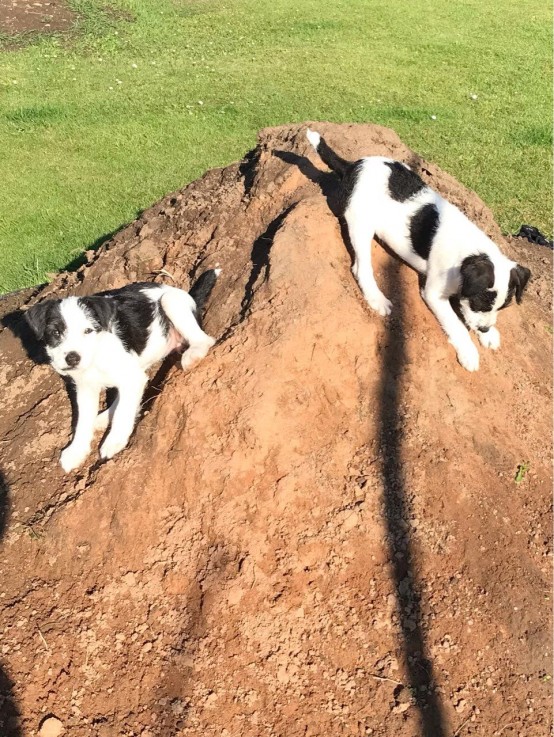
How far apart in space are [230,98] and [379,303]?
35.6ft

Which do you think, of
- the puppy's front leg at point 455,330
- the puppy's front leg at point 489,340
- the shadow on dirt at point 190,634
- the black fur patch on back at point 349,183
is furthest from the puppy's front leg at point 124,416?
the puppy's front leg at point 489,340

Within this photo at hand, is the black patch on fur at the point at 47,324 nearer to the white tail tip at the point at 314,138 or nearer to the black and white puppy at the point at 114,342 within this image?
the black and white puppy at the point at 114,342

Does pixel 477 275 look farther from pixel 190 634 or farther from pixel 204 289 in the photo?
pixel 190 634

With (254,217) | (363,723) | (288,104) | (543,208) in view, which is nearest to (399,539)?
(363,723)

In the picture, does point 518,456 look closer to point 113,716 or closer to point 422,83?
point 113,716

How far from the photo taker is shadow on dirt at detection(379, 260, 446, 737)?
12.0 ft

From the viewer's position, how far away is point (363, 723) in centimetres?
356

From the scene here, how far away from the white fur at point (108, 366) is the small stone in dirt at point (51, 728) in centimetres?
164

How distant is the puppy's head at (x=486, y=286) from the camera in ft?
15.0

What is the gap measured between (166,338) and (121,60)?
43.3 feet

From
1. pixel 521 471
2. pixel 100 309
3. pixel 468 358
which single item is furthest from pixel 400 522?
pixel 100 309

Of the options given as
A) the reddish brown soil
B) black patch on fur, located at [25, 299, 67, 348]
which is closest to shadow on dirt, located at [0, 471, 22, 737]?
black patch on fur, located at [25, 299, 67, 348]

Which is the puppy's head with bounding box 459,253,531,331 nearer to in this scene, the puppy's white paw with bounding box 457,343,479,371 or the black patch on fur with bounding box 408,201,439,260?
the puppy's white paw with bounding box 457,343,479,371

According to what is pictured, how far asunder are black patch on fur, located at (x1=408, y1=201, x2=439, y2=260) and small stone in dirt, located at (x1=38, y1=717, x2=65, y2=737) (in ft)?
13.2
